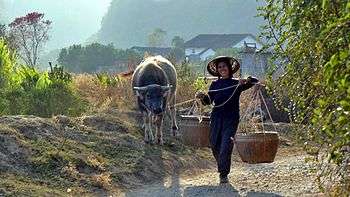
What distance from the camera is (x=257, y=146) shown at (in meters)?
8.75

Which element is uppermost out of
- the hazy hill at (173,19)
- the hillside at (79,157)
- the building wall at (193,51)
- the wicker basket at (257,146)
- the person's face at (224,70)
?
the hazy hill at (173,19)

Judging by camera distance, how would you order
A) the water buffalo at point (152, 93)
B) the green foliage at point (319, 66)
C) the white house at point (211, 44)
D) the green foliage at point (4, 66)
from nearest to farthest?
1. the green foliage at point (319, 66)
2. the water buffalo at point (152, 93)
3. the green foliage at point (4, 66)
4. the white house at point (211, 44)

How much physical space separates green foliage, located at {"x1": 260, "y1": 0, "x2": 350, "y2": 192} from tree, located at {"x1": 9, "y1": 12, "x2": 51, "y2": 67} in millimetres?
24817

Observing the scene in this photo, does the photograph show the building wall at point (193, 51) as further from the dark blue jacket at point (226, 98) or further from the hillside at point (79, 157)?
the dark blue jacket at point (226, 98)

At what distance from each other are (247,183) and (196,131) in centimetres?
142

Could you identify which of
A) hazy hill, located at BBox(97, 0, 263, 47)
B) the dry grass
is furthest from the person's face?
hazy hill, located at BBox(97, 0, 263, 47)

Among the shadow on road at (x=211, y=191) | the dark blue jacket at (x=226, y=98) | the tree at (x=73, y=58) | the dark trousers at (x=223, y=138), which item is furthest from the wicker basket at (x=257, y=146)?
the tree at (x=73, y=58)

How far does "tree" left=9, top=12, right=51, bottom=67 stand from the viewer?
30431 mm

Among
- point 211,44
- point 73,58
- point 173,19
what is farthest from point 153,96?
point 173,19

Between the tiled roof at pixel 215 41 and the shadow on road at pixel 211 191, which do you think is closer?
the shadow on road at pixel 211 191

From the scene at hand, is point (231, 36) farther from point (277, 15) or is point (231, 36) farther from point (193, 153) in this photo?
point (277, 15)

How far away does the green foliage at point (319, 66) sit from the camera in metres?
3.05

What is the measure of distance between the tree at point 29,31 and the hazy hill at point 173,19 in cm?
7842

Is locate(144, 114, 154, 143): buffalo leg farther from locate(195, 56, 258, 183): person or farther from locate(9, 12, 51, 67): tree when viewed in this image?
locate(9, 12, 51, 67): tree
